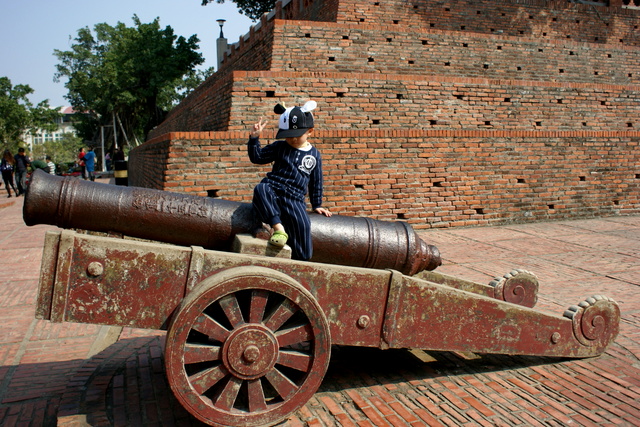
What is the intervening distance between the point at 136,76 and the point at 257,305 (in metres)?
30.2

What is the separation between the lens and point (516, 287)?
4137mm

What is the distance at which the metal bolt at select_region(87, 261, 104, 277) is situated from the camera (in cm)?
249

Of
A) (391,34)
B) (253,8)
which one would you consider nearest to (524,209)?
(391,34)

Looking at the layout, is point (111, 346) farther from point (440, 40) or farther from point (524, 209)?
point (440, 40)

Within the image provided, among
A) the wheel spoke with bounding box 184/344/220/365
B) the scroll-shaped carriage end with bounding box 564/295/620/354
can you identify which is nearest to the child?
the wheel spoke with bounding box 184/344/220/365

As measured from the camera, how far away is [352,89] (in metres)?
10.2

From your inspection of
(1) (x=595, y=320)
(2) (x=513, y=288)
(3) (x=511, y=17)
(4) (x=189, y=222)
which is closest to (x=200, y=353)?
(4) (x=189, y=222)

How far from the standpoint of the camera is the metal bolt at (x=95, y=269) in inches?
97.9

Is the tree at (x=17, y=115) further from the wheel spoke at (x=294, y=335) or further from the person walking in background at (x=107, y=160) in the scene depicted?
the wheel spoke at (x=294, y=335)

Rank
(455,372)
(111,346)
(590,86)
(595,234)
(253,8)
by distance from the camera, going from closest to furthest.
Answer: (455,372)
(111,346)
(595,234)
(590,86)
(253,8)

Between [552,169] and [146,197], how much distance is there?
27.5ft

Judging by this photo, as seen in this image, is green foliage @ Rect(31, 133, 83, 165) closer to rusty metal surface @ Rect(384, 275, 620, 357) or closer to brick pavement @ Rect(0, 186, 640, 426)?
brick pavement @ Rect(0, 186, 640, 426)

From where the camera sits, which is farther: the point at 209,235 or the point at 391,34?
the point at 391,34

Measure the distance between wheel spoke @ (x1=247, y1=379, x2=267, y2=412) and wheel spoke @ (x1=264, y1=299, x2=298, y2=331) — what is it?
0.27 metres
